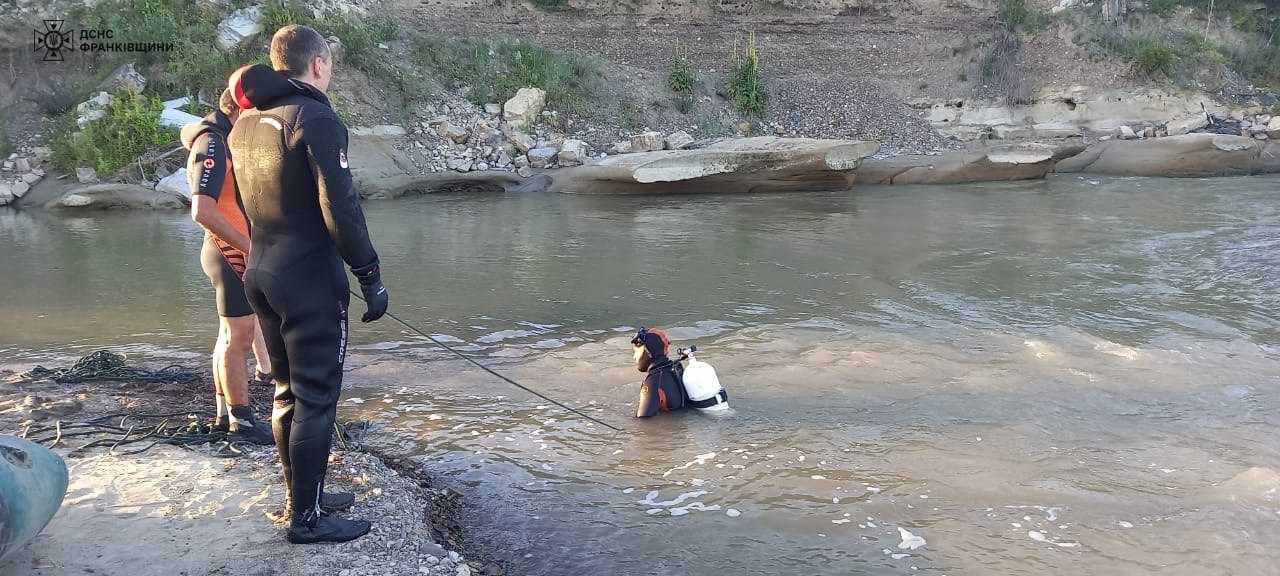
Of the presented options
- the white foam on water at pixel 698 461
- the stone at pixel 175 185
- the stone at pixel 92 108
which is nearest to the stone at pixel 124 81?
the stone at pixel 92 108

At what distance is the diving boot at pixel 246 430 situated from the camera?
3908 millimetres

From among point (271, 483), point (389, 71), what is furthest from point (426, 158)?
point (271, 483)

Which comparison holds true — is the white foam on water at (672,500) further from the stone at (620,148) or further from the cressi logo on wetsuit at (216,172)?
the stone at (620,148)

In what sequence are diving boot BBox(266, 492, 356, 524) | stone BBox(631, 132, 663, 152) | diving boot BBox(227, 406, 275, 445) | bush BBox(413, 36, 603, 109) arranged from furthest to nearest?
bush BBox(413, 36, 603, 109) < stone BBox(631, 132, 663, 152) < diving boot BBox(227, 406, 275, 445) < diving boot BBox(266, 492, 356, 524)

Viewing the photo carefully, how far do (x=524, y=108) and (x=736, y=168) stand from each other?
5569mm

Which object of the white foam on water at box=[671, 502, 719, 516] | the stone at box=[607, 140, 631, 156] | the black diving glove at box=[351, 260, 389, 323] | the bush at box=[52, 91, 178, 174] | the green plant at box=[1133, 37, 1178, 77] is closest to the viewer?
the black diving glove at box=[351, 260, 389, 323]

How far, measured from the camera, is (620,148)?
17406 millimetres

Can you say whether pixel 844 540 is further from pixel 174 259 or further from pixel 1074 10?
pixel 1074 10

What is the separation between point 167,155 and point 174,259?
602 cm

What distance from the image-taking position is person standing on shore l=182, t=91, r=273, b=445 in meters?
3.79

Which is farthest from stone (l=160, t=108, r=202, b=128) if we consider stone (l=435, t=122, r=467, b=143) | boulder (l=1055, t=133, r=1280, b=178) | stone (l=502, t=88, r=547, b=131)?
boulder (l=1055, t=133, r=1280, b=178)

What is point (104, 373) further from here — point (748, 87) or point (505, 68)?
point (748, 87)

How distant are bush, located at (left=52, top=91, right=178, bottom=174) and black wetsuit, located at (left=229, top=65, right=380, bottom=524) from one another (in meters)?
13.8

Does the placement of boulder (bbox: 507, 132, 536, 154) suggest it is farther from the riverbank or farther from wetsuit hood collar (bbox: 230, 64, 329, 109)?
Answer: wetsuit hood collar (bbox: 230, 64, 329, 109)
